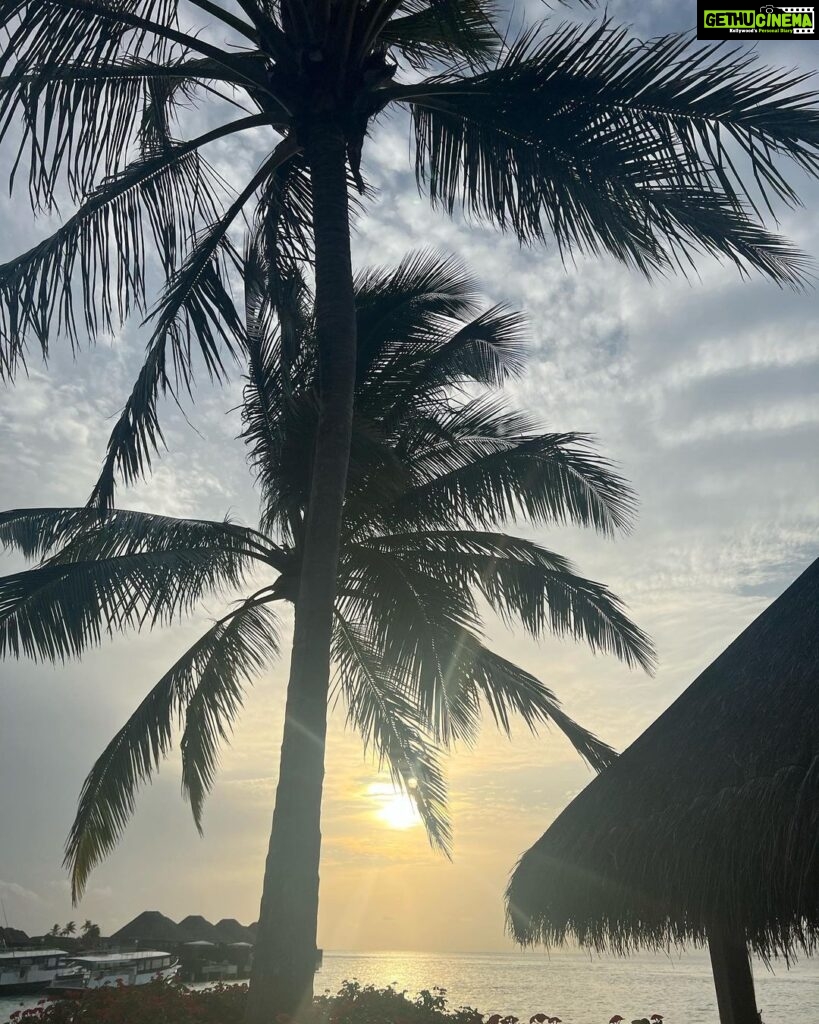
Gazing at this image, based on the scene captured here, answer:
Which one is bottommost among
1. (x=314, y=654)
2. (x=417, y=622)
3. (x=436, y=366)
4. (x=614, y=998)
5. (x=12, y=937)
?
(x=614, y=998)

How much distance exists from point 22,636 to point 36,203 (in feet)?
12.4

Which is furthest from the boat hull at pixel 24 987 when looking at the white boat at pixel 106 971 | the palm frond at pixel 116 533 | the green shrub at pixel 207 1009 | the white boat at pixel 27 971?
the palm frond at pixel 116 533

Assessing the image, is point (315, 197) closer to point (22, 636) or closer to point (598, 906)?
point (22, 636)

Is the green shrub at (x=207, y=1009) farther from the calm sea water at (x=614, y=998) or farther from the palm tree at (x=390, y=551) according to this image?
the calm sea water at (x=614, y=998)

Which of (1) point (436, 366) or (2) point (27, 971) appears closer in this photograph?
(1) point (436, 366)

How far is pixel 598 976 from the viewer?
9106 cm

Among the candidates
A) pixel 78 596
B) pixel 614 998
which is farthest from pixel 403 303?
pixel 614 998

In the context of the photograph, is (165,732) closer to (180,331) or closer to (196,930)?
(180,331)

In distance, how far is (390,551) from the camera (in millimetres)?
10375

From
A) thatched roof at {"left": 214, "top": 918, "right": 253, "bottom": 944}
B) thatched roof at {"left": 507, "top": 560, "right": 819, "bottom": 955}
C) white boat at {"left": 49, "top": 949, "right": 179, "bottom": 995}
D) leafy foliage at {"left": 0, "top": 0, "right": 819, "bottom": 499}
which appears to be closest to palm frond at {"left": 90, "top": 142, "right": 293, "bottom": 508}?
leafy foliage at {"left": 0, "top": 0, "right": 819, "bottom": 499}

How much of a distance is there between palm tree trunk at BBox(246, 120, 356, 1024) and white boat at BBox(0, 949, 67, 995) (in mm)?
25342

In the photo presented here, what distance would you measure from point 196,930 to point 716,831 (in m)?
48.7

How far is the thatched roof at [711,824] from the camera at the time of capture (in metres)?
4.11

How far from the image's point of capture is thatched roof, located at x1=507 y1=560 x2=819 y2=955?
4.11 metres
